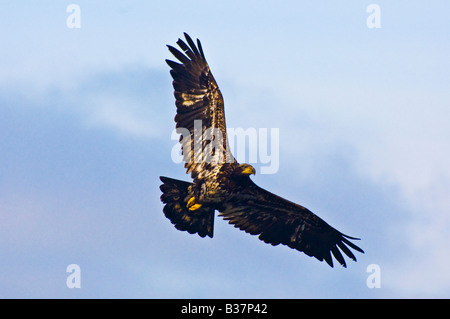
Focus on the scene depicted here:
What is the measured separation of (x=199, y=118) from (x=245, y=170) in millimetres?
1779

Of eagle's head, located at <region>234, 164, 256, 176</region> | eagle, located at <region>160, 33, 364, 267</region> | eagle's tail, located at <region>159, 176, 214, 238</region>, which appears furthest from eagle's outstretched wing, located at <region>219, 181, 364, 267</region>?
eagle's head, located at <region>234, 164, 256, 176</region>

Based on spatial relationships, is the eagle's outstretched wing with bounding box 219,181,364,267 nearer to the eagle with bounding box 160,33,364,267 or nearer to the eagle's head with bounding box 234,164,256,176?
the eagle with bounding box 160,33,364,267

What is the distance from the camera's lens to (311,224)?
2295 cm

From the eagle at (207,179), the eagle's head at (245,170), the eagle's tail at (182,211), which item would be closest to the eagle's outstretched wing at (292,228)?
the eagle at (207,179)

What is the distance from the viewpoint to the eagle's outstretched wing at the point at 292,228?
2278cm

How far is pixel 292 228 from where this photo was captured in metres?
23.0

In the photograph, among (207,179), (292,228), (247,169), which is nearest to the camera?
(247,169)

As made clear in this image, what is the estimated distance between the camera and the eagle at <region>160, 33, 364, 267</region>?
71.8 feet

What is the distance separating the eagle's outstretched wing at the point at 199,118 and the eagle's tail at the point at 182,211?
50 centimetres

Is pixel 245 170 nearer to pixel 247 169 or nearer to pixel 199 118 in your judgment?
pixel 247 169

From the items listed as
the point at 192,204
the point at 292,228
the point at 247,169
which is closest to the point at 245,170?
the point at 247,169

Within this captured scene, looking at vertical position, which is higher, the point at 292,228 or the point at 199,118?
the point at 199,118

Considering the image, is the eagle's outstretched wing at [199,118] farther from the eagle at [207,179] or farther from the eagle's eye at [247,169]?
the eagle's eye at [247,169]
